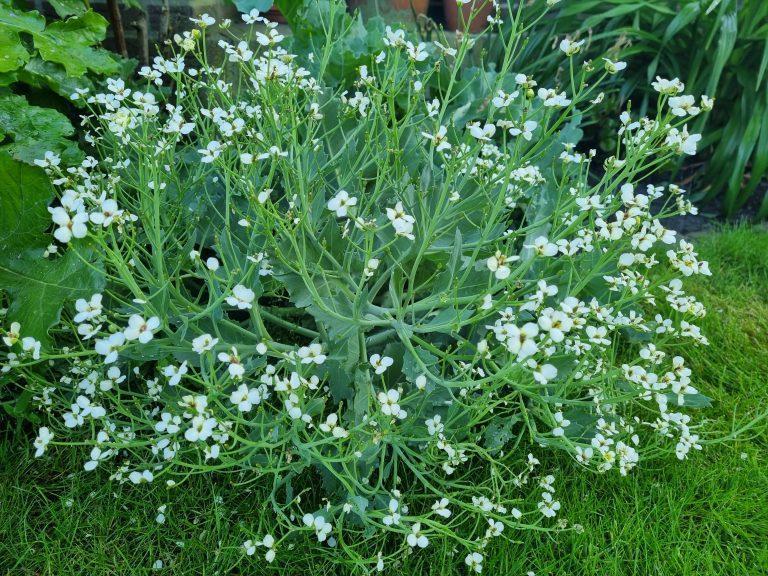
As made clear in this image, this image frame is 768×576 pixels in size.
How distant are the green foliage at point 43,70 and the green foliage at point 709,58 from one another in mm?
2110

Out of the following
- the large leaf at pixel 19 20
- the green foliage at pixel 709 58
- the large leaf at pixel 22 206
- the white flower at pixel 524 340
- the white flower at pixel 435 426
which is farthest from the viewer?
the green foliage at pixel 709 58

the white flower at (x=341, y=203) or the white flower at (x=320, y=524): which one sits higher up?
the white flower at (x=341, y=203)

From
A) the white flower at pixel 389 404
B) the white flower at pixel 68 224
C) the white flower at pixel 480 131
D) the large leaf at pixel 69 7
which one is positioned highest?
the white flower at pixel 480 131

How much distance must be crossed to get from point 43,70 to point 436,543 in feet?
5.97

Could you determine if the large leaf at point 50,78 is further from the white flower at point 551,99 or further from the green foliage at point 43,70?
the white flower at point 551,99

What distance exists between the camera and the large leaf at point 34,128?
1897mm

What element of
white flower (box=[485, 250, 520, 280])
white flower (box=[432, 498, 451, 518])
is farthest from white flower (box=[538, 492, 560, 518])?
white flower (box=[485, 250, 520, 280])

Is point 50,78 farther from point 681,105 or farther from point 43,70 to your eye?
point 681,105

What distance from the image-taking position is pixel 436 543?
1.67 meters

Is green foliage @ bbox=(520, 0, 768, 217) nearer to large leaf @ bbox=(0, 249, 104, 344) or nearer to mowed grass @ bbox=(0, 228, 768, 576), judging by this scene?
mowed grass @ bbox=(0, 228, 768, 576)

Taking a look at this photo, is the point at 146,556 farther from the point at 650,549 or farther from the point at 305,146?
the point at 650,549

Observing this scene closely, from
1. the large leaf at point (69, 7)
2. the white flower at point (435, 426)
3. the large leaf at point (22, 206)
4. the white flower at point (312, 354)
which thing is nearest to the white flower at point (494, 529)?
the white flower at point (435, 426)

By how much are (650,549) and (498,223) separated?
2.87 ft

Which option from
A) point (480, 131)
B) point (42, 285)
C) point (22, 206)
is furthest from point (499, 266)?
point (22, 206)
